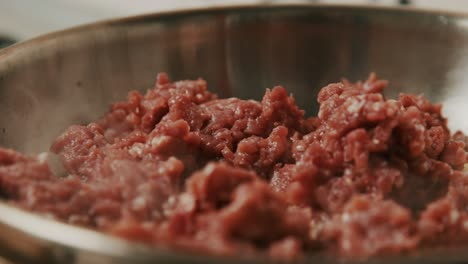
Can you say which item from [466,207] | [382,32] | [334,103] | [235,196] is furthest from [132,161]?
[382,32]

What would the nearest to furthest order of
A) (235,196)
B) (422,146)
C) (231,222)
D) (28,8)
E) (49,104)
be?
(231,222), (235,196), (422,146), (49,104), (28,8)

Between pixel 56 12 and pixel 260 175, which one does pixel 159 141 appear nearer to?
pixel 260 175

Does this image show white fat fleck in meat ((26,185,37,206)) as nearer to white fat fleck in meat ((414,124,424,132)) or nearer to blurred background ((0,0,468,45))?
white fat fleck in meat ((414,124,424,132))

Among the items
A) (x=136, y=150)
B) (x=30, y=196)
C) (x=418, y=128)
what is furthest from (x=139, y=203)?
(x=418, y=128)

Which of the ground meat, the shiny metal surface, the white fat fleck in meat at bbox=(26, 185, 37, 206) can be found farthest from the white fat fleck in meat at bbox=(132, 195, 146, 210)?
the shiny metal surface

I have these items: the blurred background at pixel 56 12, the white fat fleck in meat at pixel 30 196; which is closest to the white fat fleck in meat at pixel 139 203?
the white fat fleck in meat at pixel 30 196

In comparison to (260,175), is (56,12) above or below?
above

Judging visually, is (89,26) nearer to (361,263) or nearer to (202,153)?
(202,153)
